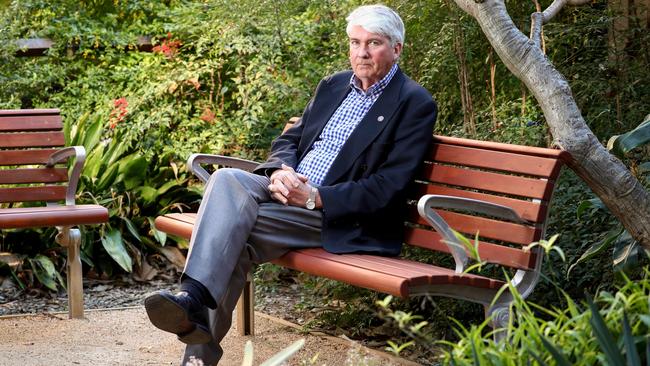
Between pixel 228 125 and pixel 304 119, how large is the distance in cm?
229

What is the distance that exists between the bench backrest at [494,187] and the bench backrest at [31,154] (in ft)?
6.89

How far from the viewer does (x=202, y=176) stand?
4797mm

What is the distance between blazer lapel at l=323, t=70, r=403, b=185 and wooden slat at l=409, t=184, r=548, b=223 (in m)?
0.29

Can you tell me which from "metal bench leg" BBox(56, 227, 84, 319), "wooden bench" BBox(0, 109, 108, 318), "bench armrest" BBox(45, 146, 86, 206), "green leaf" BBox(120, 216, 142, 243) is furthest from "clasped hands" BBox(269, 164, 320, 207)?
"green leaf" BBox(120, 216, 142, 243)

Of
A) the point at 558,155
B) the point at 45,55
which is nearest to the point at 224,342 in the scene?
the point at 558,155

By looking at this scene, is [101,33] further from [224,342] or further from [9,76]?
[224,342]

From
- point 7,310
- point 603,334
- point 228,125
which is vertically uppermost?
point 603,334

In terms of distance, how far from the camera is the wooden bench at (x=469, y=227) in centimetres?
356

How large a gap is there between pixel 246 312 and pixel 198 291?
117cm

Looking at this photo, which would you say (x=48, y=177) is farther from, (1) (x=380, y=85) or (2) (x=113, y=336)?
(1) (x=380, y=85)

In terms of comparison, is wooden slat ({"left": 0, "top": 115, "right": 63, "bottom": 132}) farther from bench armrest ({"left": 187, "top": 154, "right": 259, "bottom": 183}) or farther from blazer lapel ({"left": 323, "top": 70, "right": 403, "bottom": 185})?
blazer lapel ({"left": 323, "top": 70, "right": 403, "bottom": 185})

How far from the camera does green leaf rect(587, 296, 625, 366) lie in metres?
2.35

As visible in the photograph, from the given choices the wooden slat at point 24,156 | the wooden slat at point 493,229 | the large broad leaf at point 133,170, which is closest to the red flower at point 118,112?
the large broad leaf at point 133,170

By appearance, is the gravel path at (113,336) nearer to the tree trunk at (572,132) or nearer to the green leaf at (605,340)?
the tree trunk at (572,132)
